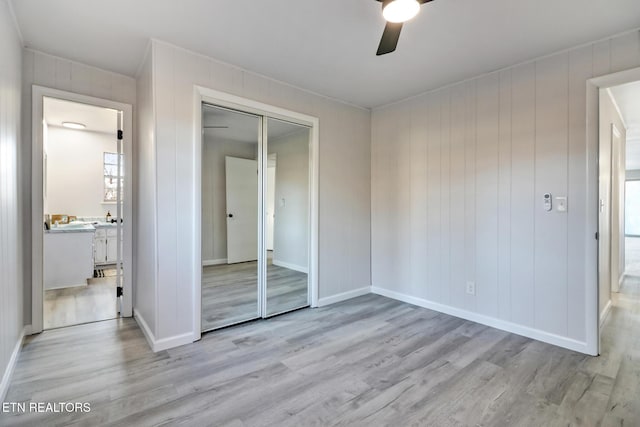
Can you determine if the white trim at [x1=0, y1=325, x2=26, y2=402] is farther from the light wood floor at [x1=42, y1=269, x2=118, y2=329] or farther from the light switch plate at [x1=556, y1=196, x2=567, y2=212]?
the light switch plate at [x1=556, y1=196, x2=567, y2=212]

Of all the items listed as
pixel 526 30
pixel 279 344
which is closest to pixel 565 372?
pixel 279 344

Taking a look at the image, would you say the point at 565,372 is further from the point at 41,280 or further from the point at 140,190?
the point at 41,280

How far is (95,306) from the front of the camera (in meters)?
3.65

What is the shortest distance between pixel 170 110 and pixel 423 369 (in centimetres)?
298

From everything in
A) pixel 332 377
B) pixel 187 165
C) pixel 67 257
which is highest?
pixel 187 165

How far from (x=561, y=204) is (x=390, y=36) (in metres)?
2.11

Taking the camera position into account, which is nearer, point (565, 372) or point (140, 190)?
point (565, 372)

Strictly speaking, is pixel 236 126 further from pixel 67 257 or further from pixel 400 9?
pixel 67 257

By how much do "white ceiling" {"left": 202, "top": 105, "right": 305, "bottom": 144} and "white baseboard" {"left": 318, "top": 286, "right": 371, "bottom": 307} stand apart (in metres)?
2.09

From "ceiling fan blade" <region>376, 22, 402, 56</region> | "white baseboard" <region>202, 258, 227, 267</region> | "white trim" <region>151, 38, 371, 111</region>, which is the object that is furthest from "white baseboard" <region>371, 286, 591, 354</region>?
"ceiling fan blade" <region>376, 22, 402, 56</region>

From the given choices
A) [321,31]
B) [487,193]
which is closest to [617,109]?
[487,193]

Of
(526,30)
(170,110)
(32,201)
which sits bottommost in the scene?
(32,201)

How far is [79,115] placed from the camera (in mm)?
4941

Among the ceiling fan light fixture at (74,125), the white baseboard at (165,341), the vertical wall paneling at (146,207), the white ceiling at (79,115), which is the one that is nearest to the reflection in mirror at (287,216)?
the white baseboard at (165,341)
